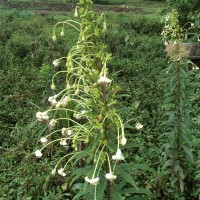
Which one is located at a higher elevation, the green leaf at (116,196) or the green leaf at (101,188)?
the green leaf at (101,188)

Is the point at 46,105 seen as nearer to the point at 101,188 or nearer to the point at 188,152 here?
the point at 188,152

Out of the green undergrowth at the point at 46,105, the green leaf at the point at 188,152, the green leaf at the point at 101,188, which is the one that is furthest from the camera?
the green undergrowth at the point at 46,105

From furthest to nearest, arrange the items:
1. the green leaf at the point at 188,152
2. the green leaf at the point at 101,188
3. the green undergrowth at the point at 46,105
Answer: the green undergrowth at the point at 46,105
the green leaf at the point at 188,152
the green leaf at the point at 101,188

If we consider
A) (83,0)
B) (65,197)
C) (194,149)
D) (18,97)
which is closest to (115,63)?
(18,97)

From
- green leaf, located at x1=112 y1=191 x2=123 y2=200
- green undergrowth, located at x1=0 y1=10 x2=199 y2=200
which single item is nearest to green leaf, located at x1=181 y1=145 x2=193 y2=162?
green undergrowth, located at x1=0 y1=10 x2=199 y2=200

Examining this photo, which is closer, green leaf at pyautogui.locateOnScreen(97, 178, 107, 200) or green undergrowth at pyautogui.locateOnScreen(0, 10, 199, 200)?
green leaf at pyautogui.locateOnScreen(97, 178, 107, 200)

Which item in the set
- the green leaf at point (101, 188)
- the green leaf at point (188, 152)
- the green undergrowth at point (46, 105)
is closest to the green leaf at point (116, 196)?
the green leaf at point (101, 188)

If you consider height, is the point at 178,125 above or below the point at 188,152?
above

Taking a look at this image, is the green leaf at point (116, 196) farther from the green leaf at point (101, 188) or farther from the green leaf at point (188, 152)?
the green leaf at point (188, 152)

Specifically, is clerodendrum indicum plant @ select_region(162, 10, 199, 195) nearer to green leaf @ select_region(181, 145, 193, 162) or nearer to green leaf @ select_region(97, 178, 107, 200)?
green leaf @ select_region(181, 145, 193, 162)

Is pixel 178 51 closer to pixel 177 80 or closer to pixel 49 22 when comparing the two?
pixel 177 80

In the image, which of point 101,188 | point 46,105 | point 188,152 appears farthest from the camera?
point 46,105

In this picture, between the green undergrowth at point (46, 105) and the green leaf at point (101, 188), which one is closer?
the green leaf at point (101, 188)

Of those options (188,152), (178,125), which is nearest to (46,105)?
(178,125)
